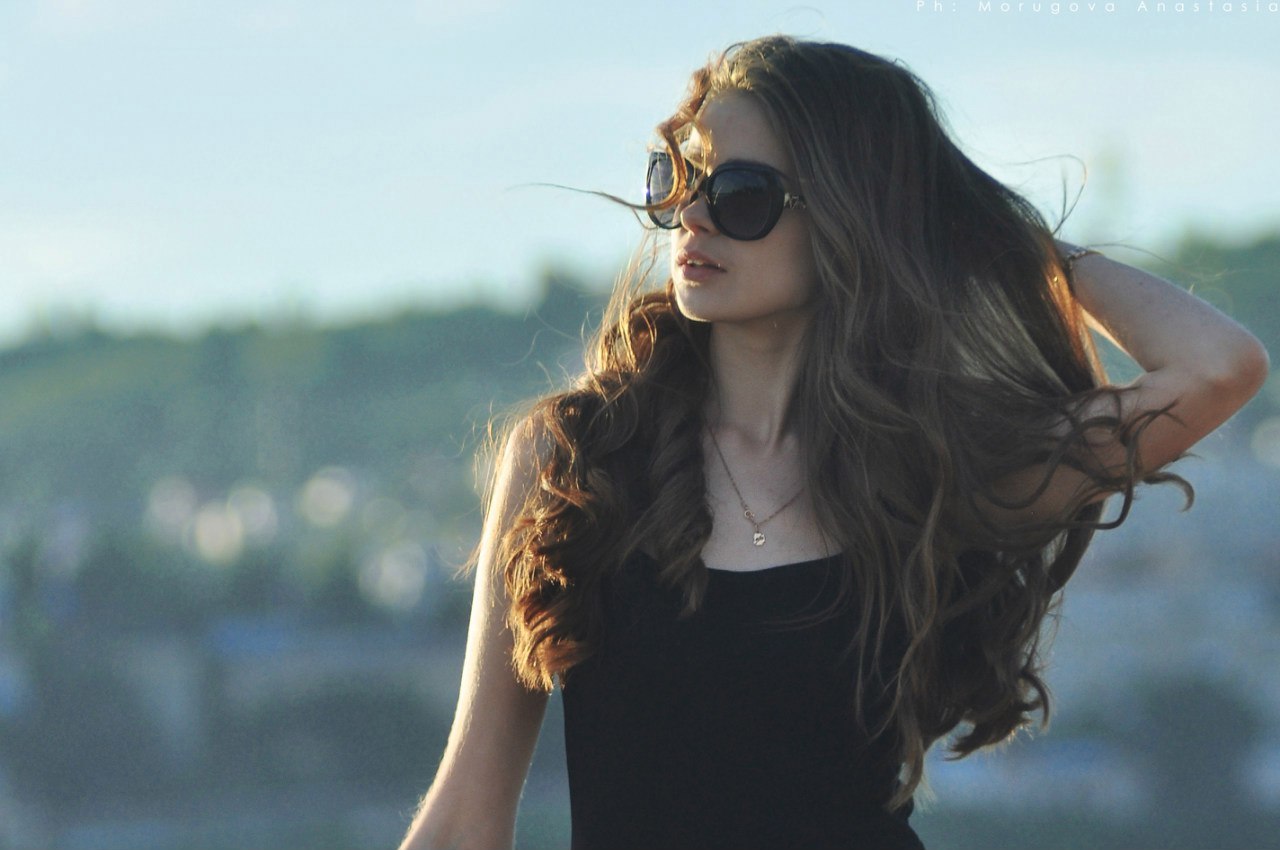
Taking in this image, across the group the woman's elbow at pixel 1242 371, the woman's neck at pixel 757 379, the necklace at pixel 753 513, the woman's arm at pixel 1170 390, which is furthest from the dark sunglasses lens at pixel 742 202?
the woman's elbow at pixel 1242 371

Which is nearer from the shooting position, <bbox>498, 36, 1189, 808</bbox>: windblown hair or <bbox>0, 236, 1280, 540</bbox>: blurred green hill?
<bbox>498, 36, 1189, 808</bbox>: windblown hair

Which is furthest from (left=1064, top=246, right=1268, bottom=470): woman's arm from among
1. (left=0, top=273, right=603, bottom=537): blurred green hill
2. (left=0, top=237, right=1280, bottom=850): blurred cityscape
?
(left=0, top=273, right=603, bottom=537): blurred green hill

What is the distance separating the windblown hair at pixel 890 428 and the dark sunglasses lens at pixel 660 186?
22mm

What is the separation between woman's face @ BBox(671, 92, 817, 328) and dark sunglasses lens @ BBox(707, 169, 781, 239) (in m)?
0.01

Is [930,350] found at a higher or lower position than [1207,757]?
higher

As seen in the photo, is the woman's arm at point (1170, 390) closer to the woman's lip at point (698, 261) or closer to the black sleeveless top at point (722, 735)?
the black sleeveless top at point (722, 735)

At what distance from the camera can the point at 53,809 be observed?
2307 inches

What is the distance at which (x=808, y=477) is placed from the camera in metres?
2.27

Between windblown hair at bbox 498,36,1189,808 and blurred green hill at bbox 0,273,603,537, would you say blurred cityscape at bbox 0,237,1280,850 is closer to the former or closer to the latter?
blurred green hill at bbox 0,273,603,537

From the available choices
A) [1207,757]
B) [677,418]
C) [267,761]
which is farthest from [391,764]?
[677,418]

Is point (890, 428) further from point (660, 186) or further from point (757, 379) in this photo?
point (660, 186)

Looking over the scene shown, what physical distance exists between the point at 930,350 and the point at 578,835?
767 millimetres

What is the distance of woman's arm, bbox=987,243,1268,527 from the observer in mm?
2260

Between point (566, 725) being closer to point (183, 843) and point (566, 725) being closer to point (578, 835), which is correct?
point (578, 835)
